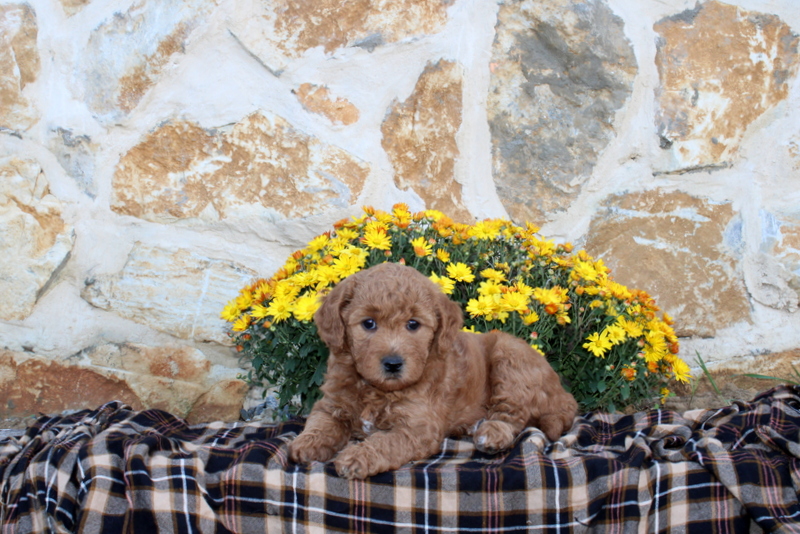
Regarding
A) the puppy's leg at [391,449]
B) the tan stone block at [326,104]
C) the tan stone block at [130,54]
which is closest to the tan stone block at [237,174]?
the tan stone block at [326,104]

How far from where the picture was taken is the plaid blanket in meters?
2.37

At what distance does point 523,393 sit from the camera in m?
2.92

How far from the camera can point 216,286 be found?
393 centimetres

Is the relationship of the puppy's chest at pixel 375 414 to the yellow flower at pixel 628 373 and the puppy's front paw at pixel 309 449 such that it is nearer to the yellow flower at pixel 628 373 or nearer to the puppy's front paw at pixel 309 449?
the puppy's front paw at pixel 309 449

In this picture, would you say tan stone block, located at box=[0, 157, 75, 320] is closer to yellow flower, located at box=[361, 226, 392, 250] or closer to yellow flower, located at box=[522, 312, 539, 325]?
yellow flower, located at box=[361, 226, 392, 250]

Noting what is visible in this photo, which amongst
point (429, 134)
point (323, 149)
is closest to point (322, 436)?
point (323, 149)

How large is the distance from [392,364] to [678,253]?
99.3 inches

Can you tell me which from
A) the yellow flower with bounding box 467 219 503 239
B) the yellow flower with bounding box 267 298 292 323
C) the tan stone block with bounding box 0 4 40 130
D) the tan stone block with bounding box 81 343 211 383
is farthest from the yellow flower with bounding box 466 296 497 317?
the tan stone block with bounding box 0 4 40 130

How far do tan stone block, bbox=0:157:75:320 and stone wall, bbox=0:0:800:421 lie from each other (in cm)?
1

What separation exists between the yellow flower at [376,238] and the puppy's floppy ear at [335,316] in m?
0.63

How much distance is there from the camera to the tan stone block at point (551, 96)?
387cm

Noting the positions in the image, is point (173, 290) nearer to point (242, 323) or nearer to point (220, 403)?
point (220, 403)

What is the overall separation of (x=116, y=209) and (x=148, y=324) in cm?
73

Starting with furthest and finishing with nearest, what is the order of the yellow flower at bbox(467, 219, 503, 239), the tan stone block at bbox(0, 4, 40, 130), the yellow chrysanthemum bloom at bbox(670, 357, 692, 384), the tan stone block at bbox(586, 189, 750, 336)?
the tan stone block at bbox(586, 189, 750, 336) < the tan stone block at bbox(0, 4, 40, 130) < the yellow flower at bbox(467, 219, 503, 239) < the yellow chrysanthemum bloom at bbox(670, 357, 692, 384)
